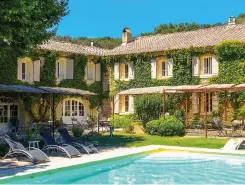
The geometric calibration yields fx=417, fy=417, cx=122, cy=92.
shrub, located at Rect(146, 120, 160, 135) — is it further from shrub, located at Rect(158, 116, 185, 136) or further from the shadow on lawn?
the shadow on lawn

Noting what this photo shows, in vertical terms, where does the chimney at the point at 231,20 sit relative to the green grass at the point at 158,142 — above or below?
above

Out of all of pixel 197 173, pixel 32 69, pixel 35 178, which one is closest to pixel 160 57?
pixel 32 69

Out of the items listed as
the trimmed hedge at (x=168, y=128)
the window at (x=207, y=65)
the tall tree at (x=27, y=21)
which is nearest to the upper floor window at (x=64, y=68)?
the window at (x=207, y=65)

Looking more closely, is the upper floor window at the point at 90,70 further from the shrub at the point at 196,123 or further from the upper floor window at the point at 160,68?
the shrub at the point at 196,123

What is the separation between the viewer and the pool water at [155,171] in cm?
1182

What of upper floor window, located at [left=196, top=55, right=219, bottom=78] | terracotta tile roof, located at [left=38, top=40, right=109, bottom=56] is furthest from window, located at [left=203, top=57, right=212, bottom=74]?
terracotta tile roof, located at [left=38, top=40, right=109, bottom=56]

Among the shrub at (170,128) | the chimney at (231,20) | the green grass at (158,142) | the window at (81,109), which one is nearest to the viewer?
the green grass at (158,142)

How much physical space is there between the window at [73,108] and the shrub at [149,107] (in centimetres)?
680

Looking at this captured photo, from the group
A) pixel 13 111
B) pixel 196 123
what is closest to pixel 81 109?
pixel 13 111

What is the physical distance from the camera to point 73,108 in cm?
3325

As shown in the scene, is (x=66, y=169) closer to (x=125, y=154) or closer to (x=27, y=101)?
(x=125, y=154)

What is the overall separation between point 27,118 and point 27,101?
122cm

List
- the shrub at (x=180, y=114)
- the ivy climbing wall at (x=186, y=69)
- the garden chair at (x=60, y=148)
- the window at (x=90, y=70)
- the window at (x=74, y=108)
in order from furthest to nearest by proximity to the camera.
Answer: the window at (x=90, y=70) → the window at (x=74, y=108) → the shrub at (x=180, y=114) → the ivy climbing wall at (x=186, y=69) → the garden chair at (x=60, y=148)

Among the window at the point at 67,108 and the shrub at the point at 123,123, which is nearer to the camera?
the shrub at the point at 123,123
